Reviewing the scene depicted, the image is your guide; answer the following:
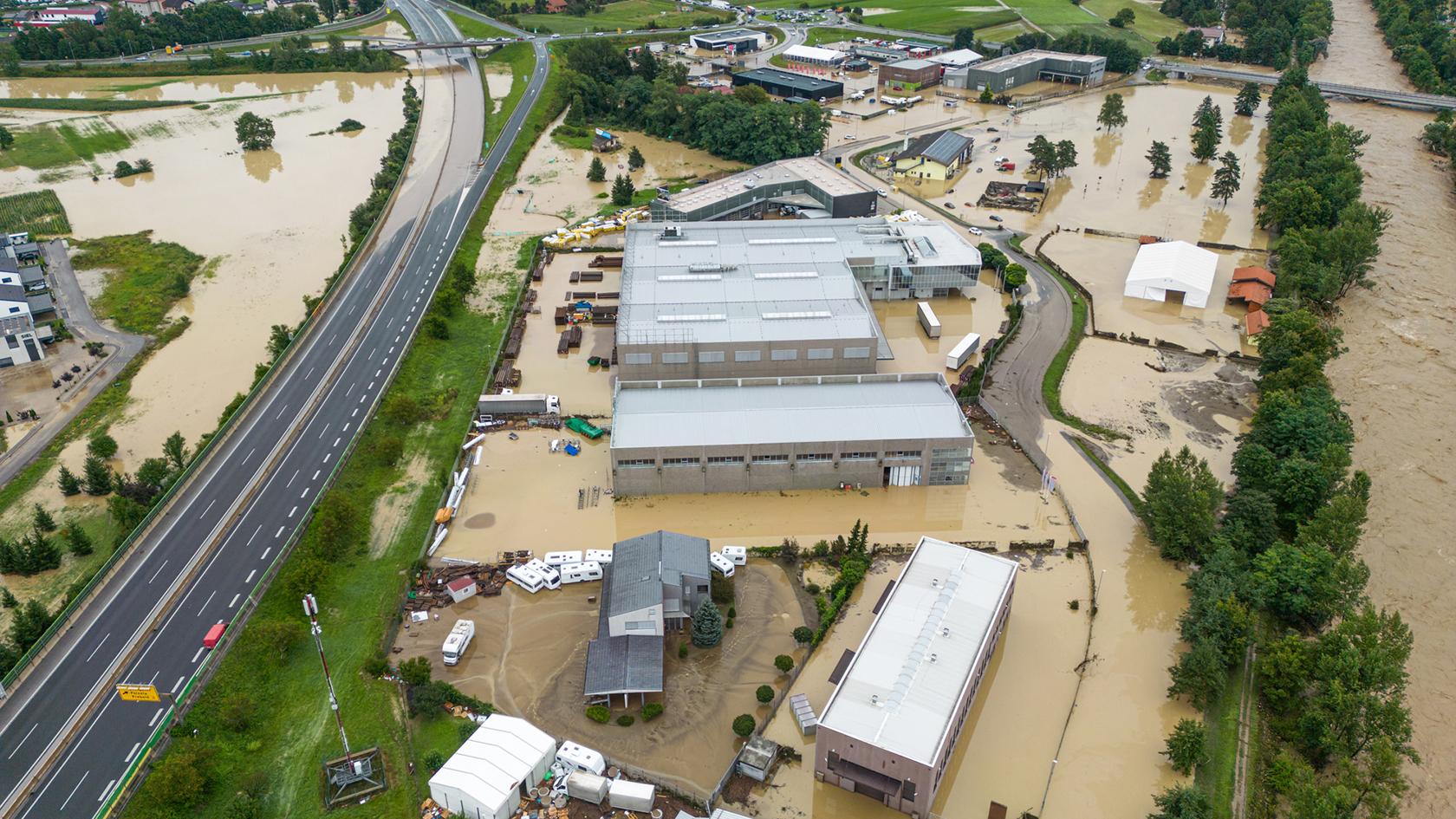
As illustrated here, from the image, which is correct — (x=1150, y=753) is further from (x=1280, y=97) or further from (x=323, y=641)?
(x=1280, y=97)

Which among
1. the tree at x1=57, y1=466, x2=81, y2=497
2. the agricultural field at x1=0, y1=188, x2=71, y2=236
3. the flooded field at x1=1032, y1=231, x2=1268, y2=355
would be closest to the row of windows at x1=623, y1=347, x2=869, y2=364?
the flooded field at x1=1032, y1=231, x2=1268, y2=355

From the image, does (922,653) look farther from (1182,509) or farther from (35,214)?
(35,214)

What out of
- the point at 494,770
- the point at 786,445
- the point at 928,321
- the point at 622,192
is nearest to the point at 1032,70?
the point at 622,192

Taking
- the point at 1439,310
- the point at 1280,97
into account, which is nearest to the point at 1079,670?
the point at 1439,310

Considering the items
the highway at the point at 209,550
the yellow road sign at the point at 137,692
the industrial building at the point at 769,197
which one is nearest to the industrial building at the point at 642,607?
the yellow road sign at the point at 137,692

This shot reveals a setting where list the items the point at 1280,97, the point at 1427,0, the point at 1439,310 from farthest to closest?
the point at 1427,0
the point at 1280,97
the point at 1439,310

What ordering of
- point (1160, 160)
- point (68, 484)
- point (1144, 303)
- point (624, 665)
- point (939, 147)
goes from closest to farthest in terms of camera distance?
point (624, 665), point (68, 484), point (1144, 303), point (1160, 160), point (939, 147)
